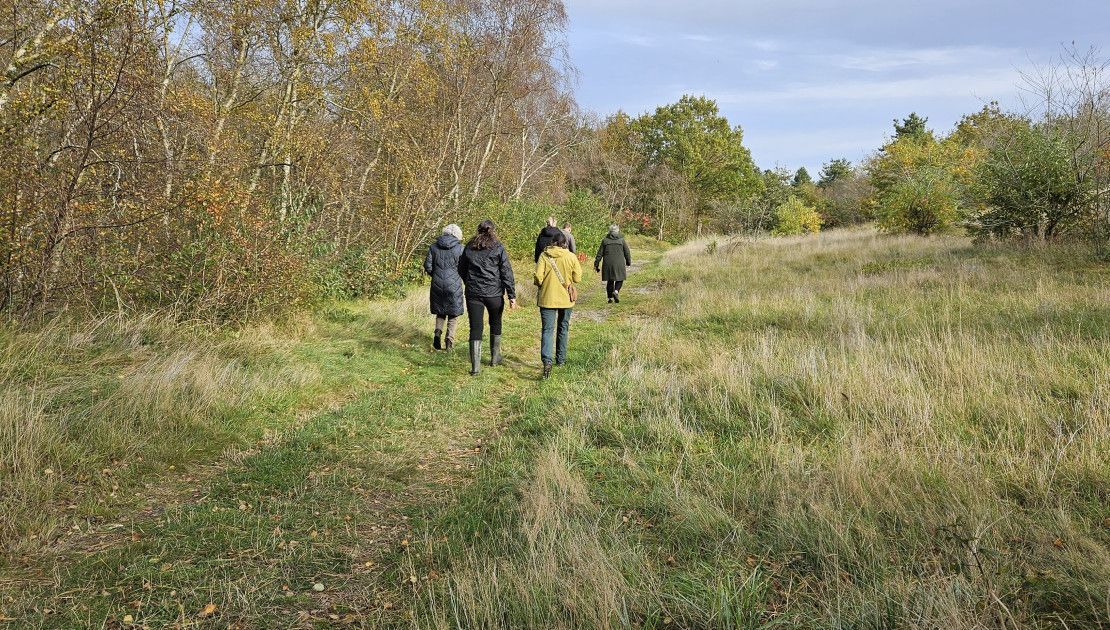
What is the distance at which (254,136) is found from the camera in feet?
31.2

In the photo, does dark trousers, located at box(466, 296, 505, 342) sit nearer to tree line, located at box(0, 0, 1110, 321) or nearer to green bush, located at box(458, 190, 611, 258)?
tree line, located at box(0, 0, 1110, 321)

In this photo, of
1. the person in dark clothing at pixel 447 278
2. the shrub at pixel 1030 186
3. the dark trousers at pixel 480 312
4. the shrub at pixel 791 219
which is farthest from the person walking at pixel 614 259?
the shrub at pixel 791 219

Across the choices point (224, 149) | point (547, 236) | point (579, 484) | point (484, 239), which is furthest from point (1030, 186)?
point (224, 149)

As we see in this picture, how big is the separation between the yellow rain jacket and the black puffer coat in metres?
1.33

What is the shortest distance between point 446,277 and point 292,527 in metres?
4.98

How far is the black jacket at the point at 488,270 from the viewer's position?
24.8ft

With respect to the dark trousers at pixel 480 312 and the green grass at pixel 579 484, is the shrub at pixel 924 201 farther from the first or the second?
the dark trousers at pixel 480 312

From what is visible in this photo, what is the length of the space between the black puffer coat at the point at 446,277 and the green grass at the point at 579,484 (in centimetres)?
100

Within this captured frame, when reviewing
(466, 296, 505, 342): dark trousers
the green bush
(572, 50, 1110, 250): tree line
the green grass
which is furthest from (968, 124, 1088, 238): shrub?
(466, 296, 505, 342): dark trousers

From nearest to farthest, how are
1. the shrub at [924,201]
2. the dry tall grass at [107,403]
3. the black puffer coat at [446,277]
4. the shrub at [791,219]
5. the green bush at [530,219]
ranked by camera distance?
1. the dry tall grass at [107,403]
2. the black puffer coat at [446,277]
3. the green bush at [530,219]
4. the shrub at [924,201]
5. the shrub at [791,219]

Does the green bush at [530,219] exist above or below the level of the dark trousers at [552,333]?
above

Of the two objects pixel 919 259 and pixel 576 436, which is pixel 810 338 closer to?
pixel 576 436

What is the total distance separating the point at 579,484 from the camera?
3.80 metres

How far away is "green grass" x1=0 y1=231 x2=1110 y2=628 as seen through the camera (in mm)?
2684
